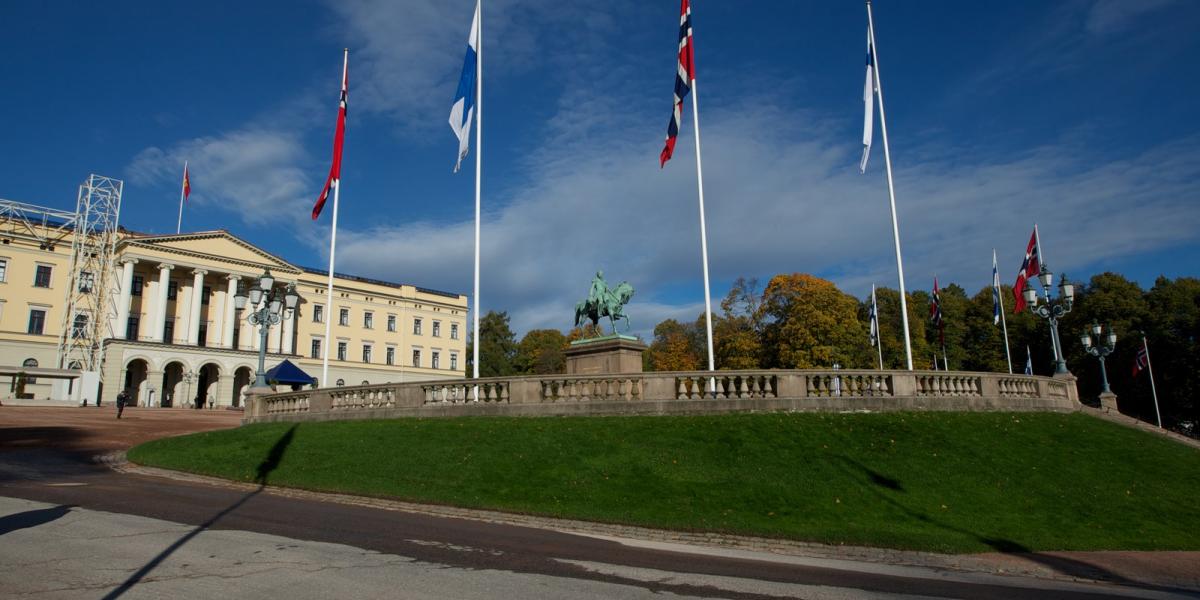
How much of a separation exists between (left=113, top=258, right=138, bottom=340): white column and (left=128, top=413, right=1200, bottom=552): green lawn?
57165 millimetres

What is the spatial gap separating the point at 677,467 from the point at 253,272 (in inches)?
2974

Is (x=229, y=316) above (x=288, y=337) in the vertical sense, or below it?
above

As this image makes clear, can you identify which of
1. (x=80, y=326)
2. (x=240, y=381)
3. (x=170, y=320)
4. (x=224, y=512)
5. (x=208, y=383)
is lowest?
(x=224, y=512)

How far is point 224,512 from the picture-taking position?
13664 millimetres

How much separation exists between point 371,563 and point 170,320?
3184 inches

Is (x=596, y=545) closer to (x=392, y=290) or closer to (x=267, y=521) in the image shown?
(x=267, y=521)

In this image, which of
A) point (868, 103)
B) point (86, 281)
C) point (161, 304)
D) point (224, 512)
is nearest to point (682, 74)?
point (868, 103)

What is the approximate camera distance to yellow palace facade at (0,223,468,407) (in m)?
69.0

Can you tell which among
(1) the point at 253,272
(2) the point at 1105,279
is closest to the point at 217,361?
(1) the point at 253,272

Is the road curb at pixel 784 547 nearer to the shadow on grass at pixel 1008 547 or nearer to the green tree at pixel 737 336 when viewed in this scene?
the shadow on grass at pixel 1008 547

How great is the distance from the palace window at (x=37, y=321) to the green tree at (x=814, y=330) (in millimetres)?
72761

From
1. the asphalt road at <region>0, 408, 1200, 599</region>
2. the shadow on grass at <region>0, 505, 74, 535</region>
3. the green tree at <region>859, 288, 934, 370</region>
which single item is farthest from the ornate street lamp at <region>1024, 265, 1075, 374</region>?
the green tree at <region>859, 288, 934, 370</region>

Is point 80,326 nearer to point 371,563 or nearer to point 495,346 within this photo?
point 495,346

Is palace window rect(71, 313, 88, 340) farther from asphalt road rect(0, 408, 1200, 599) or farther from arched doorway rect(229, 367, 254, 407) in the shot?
asphalt road rect(0, 408, 1200, 599)
